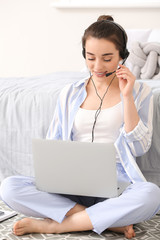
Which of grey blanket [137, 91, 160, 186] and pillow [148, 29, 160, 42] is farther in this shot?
pillow [148, 29, 160, 42]

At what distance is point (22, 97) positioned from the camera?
89.0 inches

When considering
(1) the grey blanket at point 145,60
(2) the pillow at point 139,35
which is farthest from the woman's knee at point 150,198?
(2) the pillow at point 139,35

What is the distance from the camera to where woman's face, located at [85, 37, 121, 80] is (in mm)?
1744

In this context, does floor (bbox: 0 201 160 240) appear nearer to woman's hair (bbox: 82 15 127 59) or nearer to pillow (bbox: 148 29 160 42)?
woman's hair (bbox: 82 15 127 59)

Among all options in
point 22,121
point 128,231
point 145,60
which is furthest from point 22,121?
point 145,60

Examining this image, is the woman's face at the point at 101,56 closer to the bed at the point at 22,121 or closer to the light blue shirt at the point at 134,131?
the light blue shirt at the point at 134,131

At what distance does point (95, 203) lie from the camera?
1826 millimetres

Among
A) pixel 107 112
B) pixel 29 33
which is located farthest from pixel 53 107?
pixel 29 33

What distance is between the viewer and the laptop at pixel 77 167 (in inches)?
63.1

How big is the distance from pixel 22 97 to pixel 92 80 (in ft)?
1.54

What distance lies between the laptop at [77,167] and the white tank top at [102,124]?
7.6 inches

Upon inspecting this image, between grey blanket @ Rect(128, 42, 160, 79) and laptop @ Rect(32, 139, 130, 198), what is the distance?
1114 mm

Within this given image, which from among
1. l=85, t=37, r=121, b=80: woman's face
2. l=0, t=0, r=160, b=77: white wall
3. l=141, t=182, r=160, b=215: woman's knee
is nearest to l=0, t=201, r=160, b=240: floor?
l=141, t=182, r=160, b=215: woman's knee

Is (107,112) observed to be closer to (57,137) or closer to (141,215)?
(57,137)
